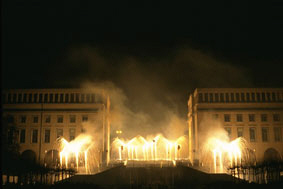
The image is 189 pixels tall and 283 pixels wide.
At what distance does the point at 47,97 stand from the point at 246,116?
→ 42.3 metres

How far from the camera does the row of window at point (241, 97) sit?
227 ft

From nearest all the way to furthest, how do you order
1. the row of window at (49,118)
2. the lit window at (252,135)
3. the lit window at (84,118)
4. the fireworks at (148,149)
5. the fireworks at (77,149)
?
the fireworks at (77,149)
the lit window at (252,135)
the row of window at (49,118)
the lit window at (84,118)
the fireworks at (148,149)

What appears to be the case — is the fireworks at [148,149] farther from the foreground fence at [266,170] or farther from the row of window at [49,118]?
the foreground fence at [266,170]

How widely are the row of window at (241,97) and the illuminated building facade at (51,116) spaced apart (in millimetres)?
22124

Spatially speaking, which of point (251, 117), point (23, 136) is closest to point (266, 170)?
point (251, 117)

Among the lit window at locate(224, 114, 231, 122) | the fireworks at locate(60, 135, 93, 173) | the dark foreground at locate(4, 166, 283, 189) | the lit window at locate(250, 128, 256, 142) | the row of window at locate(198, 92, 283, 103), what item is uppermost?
the row of window at locate(198, 92, 283, 103)

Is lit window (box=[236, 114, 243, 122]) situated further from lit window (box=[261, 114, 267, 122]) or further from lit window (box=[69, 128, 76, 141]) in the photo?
lit window (box=[69, 128, 76, 141])

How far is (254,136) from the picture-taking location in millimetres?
66688

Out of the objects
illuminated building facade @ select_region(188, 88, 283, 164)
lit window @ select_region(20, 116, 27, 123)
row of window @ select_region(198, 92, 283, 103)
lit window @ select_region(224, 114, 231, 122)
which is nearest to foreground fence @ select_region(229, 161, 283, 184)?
illuminated building facade @ select_region(188, 88, 283, 164)

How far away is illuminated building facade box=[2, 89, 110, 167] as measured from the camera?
67.1 metres

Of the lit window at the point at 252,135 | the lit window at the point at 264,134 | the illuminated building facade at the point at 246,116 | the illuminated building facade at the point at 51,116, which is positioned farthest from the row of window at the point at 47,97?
the lit window at the point at 264,134

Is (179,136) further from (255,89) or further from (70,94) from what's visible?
(70,94)

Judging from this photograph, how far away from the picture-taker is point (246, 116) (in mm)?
67688

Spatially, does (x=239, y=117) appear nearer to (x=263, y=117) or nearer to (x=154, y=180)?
(x=263, y=117)
